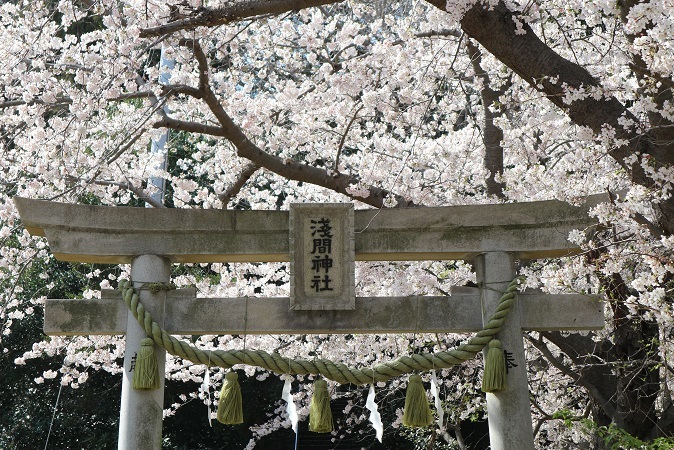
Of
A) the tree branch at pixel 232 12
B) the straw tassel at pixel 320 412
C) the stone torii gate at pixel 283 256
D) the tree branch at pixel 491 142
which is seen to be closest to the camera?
the tree branch at pixel 232 12

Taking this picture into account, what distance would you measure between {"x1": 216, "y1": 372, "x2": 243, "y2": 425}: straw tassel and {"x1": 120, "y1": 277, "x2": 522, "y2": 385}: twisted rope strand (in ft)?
0.47

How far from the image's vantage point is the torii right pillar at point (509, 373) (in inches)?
181

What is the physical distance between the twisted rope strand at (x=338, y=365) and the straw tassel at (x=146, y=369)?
2.8 inches

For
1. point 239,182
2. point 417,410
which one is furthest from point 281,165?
point 417,410

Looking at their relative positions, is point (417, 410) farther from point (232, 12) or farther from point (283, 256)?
point (232, 12)

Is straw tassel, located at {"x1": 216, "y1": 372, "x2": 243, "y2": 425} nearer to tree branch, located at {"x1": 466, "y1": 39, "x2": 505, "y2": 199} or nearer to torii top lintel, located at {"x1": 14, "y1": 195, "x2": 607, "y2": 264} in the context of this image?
torii top lintel, located at {"x1": 14, "y1": 195, "x2": 607, "y2": 264}

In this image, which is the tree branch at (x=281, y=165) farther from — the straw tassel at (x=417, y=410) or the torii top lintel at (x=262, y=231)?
the straw tassel at (x=417, y=410)

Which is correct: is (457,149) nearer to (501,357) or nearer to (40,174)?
(501,357)

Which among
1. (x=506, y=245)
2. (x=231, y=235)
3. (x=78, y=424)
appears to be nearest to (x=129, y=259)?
(x=231, y=235)

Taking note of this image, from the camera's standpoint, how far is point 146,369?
4594mm

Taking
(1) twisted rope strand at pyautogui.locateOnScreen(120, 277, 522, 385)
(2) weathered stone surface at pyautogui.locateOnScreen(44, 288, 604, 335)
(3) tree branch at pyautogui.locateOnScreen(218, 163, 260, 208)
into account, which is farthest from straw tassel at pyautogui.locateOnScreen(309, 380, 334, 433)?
(3) tree branch at pyautogui.locateOnScreen(218, 163, 260, 208)

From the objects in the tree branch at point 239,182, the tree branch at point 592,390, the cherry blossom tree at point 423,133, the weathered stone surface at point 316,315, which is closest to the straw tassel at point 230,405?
the weathered stone surface at point 316,315

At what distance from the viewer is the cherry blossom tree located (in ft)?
13.3

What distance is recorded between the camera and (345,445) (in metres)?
11.0
